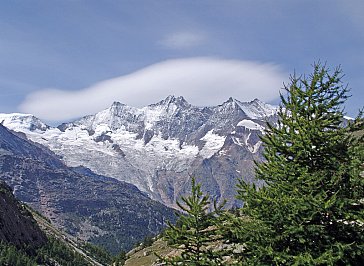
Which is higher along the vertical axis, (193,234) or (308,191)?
(308,191)

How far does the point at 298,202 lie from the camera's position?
1608 cm

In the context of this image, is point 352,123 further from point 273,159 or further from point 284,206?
point 284,206

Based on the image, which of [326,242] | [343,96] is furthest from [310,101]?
[326,242]

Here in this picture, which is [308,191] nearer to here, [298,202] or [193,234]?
[298,202]

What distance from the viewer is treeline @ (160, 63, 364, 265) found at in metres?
16.1

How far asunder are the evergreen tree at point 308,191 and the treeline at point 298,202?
38 millimetres

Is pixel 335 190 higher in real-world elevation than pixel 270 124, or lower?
lower

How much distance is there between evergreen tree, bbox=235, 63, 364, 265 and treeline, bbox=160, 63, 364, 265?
0.04 metres

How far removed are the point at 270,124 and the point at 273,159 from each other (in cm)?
194

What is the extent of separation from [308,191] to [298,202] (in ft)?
3.59

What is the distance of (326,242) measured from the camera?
53.8 ft

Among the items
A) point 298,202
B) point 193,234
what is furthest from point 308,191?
point 193,234

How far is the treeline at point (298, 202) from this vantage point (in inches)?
633

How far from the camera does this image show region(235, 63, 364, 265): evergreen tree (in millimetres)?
16000
